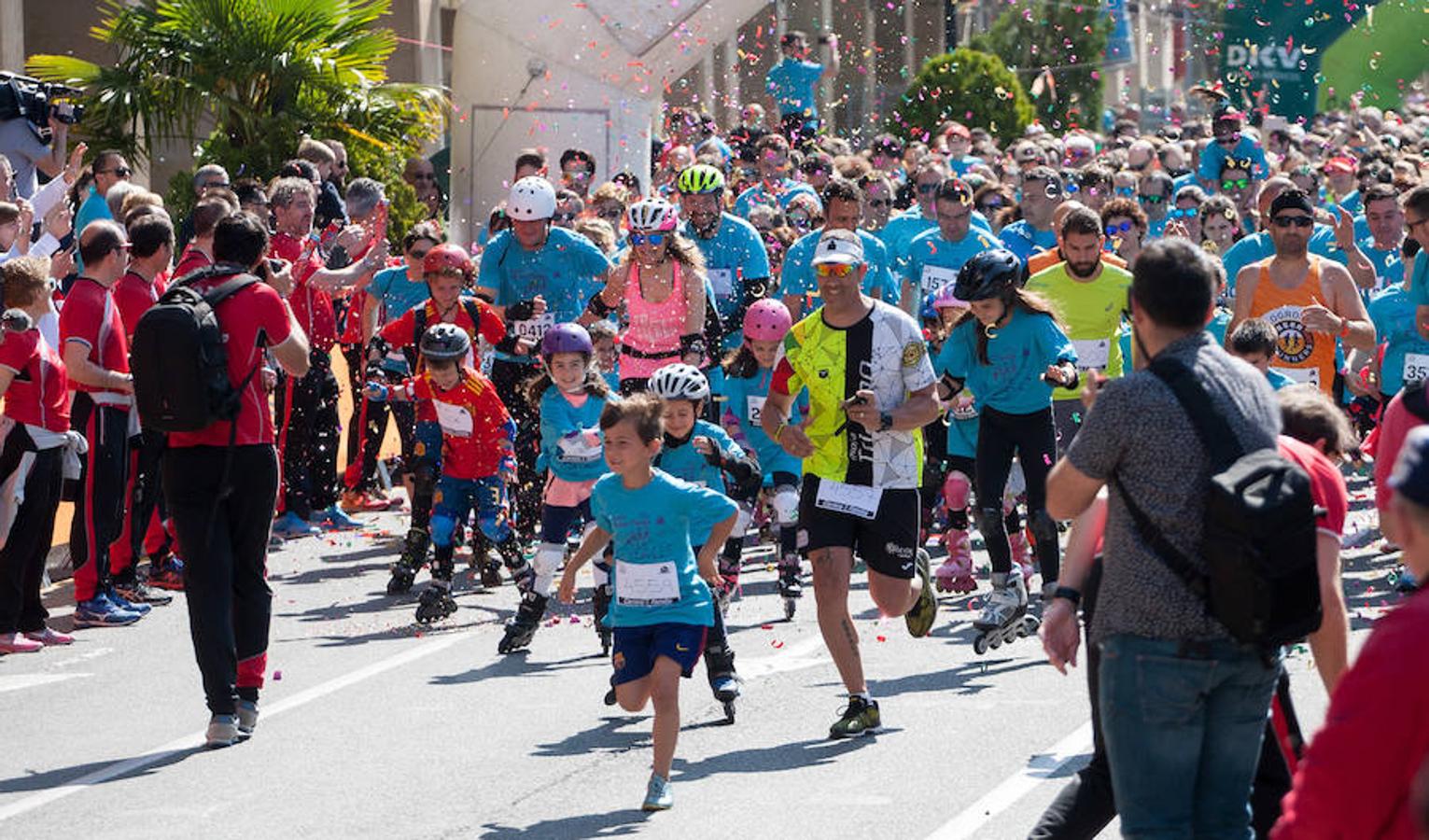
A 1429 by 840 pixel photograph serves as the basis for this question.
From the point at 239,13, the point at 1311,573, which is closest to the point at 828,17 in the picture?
the point at 239,13

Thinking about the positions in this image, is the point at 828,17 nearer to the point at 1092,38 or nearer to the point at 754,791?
the point at 1092,38

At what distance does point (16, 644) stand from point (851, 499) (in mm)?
4257

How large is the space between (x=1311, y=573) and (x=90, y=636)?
7.61m

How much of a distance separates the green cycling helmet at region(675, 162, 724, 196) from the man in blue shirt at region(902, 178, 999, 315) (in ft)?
4.61

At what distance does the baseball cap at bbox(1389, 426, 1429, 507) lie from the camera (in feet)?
12.9

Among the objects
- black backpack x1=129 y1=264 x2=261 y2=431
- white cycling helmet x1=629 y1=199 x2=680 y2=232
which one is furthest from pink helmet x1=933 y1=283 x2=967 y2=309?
black backpack x1=129 y1=264 x2=261 y2=431

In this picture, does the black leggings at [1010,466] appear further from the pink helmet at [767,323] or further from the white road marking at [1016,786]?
the white road marking at [1016,786]

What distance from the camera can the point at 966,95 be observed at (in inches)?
1321

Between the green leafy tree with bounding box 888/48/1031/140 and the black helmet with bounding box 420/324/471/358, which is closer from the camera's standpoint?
the black helmet with bounding box 420/324/471/358

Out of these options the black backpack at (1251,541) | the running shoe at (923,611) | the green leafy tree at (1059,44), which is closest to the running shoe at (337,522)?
the running shoe at (923,611)

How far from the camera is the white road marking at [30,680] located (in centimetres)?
1044

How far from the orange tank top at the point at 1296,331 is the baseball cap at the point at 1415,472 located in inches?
338

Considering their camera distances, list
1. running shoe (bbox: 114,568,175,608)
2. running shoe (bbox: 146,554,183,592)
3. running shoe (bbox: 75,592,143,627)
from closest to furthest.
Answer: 1. running shoe (bbox: 75,592,143,627)
2. running shoe (bbox: 114,568,175,608)
3. running shoe (bbox: 146,554,183,592)

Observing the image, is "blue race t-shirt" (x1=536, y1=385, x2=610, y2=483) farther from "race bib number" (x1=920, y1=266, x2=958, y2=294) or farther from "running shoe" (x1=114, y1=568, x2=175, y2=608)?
"race bib number" (x1=920, y1=266, x2=958, y2=294)
